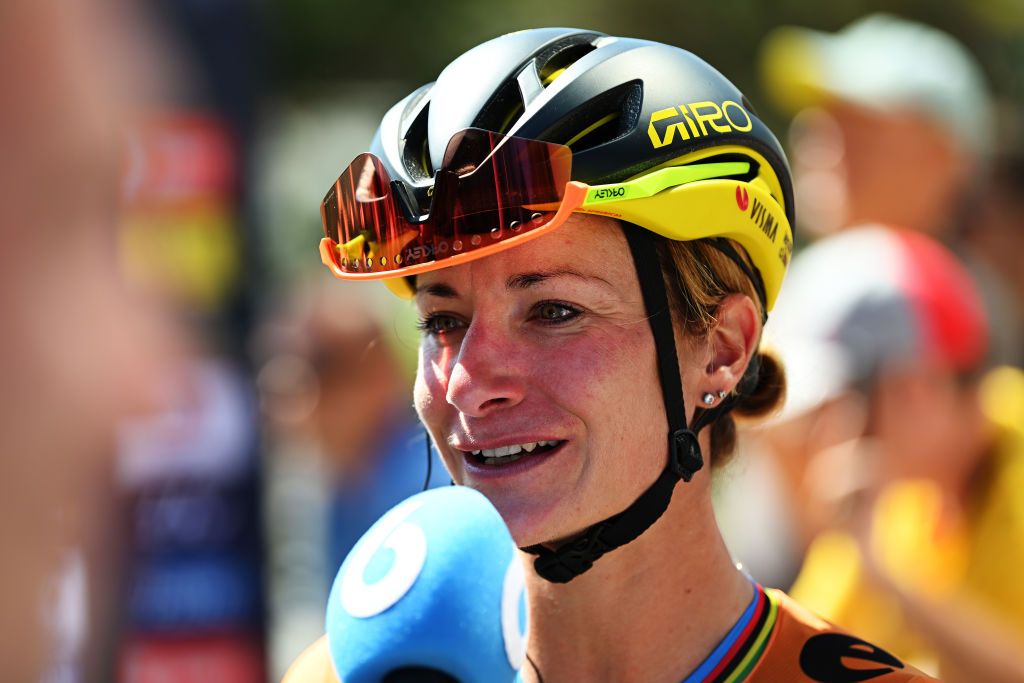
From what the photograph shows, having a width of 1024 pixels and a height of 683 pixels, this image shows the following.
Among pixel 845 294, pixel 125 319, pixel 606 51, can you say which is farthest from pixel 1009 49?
pixel 125 319

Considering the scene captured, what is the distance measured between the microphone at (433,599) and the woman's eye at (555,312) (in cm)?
39

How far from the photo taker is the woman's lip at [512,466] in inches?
106

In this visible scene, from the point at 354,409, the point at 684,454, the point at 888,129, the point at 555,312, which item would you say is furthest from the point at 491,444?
the point at 354,409

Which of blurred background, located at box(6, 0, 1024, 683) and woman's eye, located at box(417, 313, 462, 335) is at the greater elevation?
woman's eye, located at box(417, 313, 462, 335)

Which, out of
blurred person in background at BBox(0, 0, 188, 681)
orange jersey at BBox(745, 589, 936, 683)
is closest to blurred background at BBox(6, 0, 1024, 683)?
orange jersey at BBox(745, 589, 936, 683)

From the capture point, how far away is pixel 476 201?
2.63m

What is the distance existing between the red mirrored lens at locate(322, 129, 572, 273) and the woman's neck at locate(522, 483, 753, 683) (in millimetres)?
744

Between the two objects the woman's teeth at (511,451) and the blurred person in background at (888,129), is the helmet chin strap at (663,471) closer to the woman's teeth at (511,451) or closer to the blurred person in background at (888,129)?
the woman's teeth at (511,451)

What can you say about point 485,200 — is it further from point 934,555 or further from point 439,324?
point 934,555

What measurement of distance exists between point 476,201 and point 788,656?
1.14m

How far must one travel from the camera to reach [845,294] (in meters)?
5.02

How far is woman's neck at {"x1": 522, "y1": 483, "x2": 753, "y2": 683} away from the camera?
2.82 metres

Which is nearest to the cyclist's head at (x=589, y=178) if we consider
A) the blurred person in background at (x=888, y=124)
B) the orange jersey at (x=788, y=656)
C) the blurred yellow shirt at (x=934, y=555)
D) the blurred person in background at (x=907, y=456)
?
the orange jersey at (x=788, y=656)

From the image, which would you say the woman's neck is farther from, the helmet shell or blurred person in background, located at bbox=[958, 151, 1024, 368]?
blurred person in background, located at bbox=[958, 151, 1024, 368]
